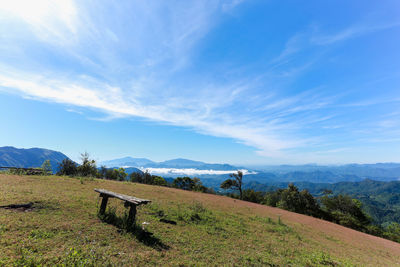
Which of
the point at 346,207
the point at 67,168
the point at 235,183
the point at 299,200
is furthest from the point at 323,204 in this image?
the point at 67,168

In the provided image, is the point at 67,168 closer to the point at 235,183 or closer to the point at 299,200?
the point at 235,183

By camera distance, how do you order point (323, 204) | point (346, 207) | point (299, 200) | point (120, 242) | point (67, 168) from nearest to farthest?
point (120, 242) < point (67, 168) < point (299, 200) < point (346, 207) < point (323, 204)

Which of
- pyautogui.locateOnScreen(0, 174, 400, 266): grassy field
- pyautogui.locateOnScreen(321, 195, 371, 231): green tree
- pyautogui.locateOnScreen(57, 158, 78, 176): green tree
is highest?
pyautogui.locateOnScreen(57, 158, 78, 176): green tree

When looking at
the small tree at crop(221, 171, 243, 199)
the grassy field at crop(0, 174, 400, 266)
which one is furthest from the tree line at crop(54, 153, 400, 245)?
the grassy field at crop(0, 174, 400, 266)

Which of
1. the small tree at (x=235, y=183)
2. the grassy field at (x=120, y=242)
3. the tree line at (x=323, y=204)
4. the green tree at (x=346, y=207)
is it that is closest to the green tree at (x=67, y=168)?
the grassy field at (x=120, y=242)

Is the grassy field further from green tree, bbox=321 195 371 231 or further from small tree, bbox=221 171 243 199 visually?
green tree, bbox=321 195 371 231

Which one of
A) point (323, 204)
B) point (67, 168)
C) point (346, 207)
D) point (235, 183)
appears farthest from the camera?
point (323, 204)

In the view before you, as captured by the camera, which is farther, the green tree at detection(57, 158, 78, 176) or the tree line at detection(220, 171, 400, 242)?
the tree line at detection(220, 171, 400, 242)

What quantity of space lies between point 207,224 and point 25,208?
9.42 meters

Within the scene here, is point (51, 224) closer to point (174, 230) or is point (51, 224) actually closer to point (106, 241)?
point (106, 241)

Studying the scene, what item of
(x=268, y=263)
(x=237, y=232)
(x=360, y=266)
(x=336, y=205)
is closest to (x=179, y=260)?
(x=268, y=263)

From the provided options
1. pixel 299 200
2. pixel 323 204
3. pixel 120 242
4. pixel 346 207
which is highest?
pixel 120 242

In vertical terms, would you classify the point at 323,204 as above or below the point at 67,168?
below

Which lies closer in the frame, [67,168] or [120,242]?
[120,242]
